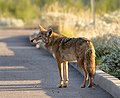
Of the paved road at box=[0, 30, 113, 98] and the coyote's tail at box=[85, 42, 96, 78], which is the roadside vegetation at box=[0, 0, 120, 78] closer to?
the paved road at box=[0, 30, 113, 98]

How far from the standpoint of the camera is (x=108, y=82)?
13.7 metres

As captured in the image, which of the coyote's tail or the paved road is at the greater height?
the coyote's tail

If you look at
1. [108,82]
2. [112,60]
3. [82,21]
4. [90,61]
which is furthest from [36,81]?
[82,21]

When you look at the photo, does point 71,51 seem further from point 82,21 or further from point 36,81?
point 82,21

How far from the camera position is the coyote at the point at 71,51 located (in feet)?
45.4

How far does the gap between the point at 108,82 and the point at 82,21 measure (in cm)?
2277

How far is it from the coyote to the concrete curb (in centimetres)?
36

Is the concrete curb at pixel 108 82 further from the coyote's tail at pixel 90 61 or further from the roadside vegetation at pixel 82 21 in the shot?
the roadside vegetation at pixel 82 21

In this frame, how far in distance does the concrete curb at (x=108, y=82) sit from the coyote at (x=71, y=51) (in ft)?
1.19

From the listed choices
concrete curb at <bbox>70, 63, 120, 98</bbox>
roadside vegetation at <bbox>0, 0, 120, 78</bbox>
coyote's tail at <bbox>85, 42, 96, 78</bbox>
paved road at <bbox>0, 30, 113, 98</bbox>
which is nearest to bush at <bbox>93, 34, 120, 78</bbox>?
roadside vegetation at <bbox>0, 0, 120, 78</bbox>

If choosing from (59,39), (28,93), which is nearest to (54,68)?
(59,39)

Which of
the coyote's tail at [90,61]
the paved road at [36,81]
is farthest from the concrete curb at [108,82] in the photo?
the coyote's tail at [90,61]

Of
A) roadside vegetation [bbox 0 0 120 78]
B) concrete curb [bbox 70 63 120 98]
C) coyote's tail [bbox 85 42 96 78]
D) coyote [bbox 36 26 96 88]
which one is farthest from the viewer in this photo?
roadside vegetation [bbox 0 0 120 78]

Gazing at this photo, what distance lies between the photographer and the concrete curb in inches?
499
